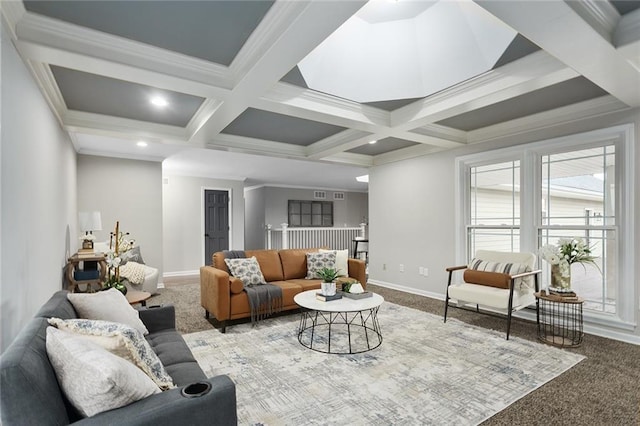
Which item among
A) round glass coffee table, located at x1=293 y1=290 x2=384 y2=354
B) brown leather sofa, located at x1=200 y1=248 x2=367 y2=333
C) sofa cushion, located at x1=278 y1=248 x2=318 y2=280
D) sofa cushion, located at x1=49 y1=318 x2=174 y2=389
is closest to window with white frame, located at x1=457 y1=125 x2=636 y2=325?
brown leather sofa, located at x1=200 y1=248 x2=367 y2=333

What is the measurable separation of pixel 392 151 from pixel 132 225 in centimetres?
488

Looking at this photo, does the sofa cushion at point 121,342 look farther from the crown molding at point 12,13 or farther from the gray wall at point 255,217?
the gray wall at point 255,217

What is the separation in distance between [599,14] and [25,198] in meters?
3.90

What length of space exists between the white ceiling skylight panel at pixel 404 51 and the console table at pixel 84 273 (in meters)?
3.24

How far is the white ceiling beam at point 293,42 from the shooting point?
5.86 feet

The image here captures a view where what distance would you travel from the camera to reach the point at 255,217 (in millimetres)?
10430

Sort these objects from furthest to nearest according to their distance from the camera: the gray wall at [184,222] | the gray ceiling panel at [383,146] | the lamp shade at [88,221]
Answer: the gray wall at [184,222] < the gray ceiling panel at [383,146] < the lamp shade at [88,221]

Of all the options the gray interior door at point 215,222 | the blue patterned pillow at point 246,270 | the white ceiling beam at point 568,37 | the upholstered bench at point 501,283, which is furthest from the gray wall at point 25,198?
the gray interior door at point 215,222

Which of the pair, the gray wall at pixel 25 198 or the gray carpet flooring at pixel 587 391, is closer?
the gray wall at pixel 25 198

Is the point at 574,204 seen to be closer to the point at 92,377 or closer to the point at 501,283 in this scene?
the point at 501,283

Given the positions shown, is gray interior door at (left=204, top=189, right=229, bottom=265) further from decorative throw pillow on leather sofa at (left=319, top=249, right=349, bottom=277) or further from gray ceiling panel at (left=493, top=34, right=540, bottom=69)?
gray ceiling panel at (left=493, top=34, right=540, bottom=69)

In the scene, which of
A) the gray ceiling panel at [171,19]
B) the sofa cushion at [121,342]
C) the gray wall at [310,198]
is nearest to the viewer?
the sofa cushion at [121,342]

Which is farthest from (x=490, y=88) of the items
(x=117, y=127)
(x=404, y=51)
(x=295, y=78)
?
(x=117, y=127)

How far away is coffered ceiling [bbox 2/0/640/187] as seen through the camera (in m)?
1.97
